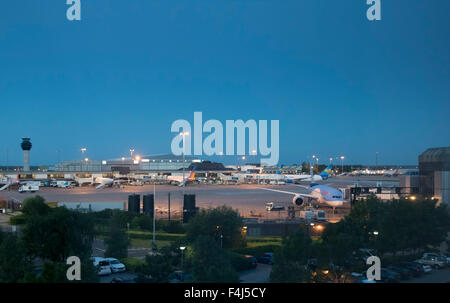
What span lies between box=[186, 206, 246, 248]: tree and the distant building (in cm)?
1356

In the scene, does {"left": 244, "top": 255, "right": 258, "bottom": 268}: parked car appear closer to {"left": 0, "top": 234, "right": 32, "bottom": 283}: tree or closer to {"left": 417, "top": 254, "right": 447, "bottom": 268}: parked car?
{"left": 417, "top": 254, "right": 447, "bottom": 268}: parked car

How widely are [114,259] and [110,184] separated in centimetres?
5220

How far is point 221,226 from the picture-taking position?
20.7 m

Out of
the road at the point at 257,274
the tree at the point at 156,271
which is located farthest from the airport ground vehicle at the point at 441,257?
the tree at the point at 156,271

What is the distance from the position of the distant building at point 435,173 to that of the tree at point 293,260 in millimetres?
15667

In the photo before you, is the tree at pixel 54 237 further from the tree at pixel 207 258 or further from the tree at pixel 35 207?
the tree at pixel 35 207

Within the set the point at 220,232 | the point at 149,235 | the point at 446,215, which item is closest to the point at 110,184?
the point at 149,235

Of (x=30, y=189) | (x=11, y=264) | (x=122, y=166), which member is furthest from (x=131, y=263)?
(x=122, y=166)

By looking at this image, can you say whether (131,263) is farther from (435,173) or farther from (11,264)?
(435,173)

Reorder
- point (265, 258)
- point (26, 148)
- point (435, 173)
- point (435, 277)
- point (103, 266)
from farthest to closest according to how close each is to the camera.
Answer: point (26, 148), point (435, 173), point (265, 258), point (103, 266), point (435, 277)

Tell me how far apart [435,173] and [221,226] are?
15.2 m

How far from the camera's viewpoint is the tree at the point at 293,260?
11398 mm
